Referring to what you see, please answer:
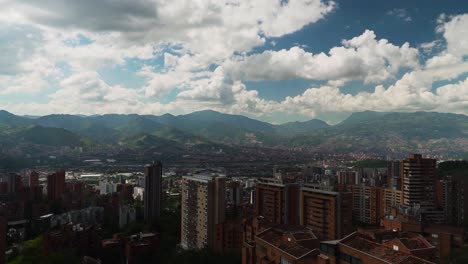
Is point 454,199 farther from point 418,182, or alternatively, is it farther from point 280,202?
point 280,202

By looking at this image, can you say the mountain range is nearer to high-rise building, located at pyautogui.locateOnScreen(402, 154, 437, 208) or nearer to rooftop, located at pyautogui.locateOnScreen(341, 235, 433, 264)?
high-rise building, located at pyautogui.locateOnScreen(402, 154, 437, 208)

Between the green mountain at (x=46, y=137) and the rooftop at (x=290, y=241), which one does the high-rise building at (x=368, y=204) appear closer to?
the rooftop at (x=290, y=241)

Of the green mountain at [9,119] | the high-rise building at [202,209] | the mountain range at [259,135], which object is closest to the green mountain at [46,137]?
the mountain range at [259,135]

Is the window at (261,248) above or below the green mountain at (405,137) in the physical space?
below

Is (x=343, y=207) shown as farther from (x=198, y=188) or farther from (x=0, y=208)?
(x=0, y=208)

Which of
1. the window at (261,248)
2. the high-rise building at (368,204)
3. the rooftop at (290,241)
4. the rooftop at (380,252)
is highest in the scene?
the rooftop at (380,252)

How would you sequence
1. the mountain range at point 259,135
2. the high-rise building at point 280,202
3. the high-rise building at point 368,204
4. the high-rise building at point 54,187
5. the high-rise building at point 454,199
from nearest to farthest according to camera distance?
the high-rise building at point 280,202 → the high-rise building at point 454,199 → the high-rise building at point 368,204 → the high-rise building at point 54,187 → the mountain range at point 259,135

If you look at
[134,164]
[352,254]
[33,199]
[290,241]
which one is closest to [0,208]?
[33,199]

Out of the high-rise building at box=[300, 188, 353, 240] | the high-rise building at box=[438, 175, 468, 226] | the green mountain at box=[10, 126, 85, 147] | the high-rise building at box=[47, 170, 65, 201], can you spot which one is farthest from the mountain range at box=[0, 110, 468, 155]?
the high-rise building at box=[300, 188, 353, 240]
